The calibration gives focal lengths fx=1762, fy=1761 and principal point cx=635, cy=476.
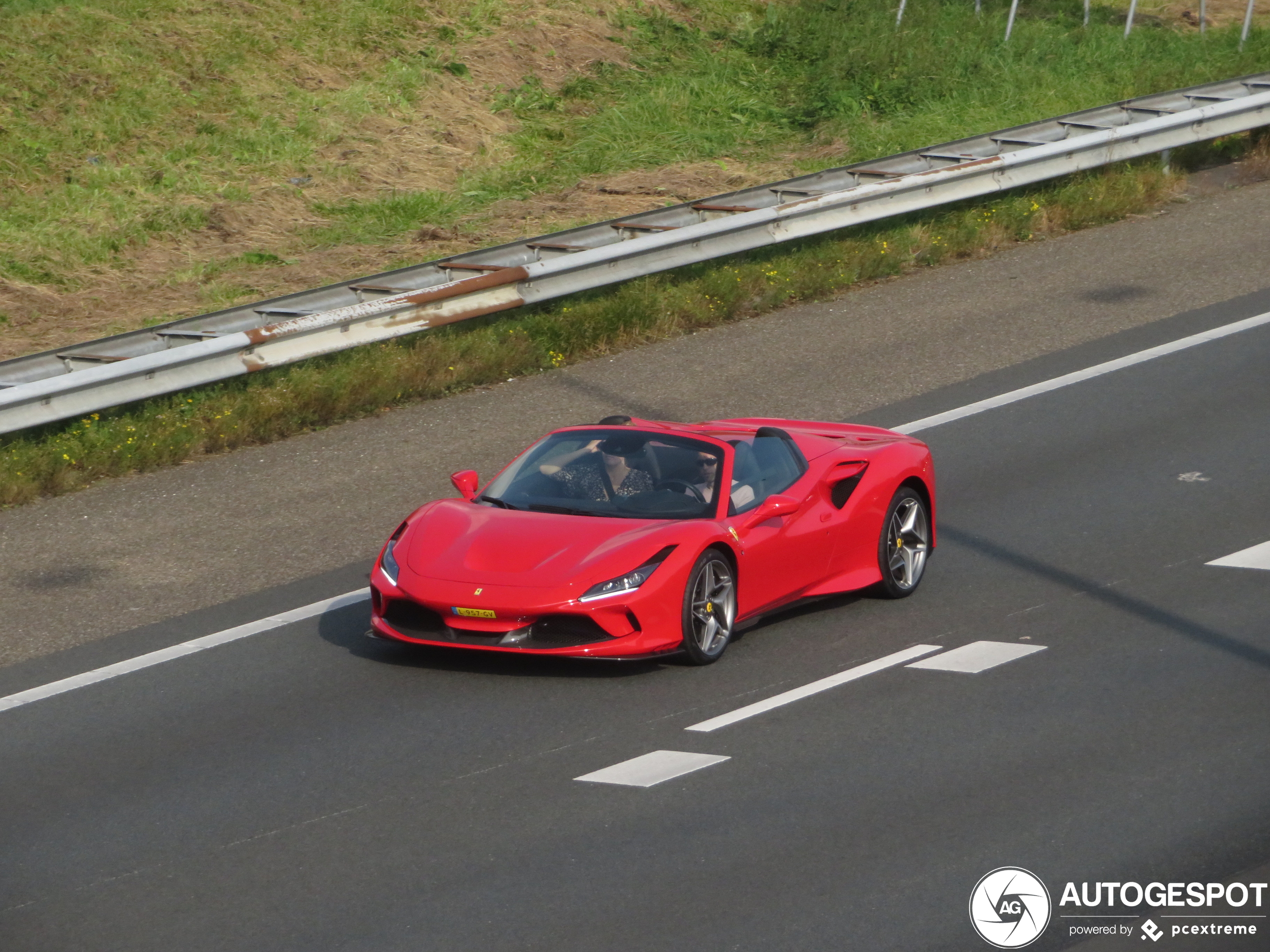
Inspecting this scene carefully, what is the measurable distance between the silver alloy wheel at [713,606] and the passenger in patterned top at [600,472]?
0.71 m

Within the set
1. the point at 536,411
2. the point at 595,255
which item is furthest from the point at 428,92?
the point at 536,411

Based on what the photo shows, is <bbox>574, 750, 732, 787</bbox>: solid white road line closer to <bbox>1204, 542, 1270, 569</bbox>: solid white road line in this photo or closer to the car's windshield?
the car's windshield

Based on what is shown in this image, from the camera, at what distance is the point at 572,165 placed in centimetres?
2228

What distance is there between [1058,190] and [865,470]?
9374 mm

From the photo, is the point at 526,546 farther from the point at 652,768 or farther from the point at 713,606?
the point at 652,768

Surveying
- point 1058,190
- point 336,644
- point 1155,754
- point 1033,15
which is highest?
point 1033,15

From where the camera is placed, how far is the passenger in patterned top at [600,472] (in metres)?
→ 9.48

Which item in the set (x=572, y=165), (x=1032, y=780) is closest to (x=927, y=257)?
(x=572, y=165)

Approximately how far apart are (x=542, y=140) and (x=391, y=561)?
14931mm

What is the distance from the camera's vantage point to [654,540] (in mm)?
8836

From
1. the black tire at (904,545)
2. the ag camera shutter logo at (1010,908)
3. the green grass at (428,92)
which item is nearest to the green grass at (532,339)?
the green grass at (428,92)

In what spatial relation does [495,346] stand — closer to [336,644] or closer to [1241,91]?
[336,644]

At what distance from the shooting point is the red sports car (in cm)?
859

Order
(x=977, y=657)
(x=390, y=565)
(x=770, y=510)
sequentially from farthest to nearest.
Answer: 1. (x=770, y=510)
2. (x=390, y=565)
3. (x=977, y=657)
